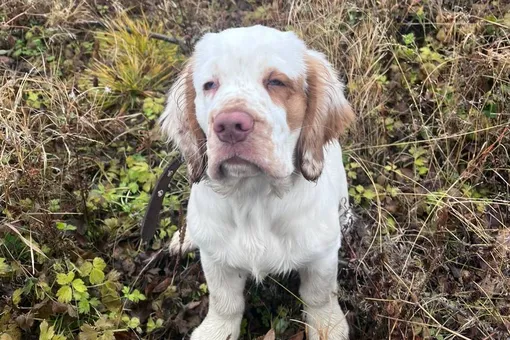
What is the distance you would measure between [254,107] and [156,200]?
949 millimetres

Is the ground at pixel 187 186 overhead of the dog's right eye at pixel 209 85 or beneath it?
beneath

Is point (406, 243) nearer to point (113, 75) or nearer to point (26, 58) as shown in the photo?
point (113, 75)

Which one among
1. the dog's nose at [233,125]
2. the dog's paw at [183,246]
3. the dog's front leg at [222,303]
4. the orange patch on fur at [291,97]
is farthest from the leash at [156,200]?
the dog's nose at [233,125]

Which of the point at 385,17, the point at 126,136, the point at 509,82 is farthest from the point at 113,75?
the point at 509,82

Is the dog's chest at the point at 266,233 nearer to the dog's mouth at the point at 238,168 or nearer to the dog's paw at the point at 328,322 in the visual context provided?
the dog's mouth at the point at 238,168

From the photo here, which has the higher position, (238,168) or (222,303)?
(238,168)

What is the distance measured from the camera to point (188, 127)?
6.24 ft

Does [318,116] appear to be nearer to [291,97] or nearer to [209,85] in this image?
[291,97]

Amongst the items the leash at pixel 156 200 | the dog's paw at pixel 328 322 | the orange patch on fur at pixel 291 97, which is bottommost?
the dog's paw at pixel 328 322

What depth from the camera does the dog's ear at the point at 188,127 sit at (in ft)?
6.11

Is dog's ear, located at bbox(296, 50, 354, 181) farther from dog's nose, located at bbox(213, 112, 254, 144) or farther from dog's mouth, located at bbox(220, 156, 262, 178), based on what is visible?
dog's nose, located at bbox(213, 112, 254, 144)

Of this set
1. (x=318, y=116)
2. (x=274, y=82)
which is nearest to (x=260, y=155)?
(x=274, y=82)

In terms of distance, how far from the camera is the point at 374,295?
2086mm

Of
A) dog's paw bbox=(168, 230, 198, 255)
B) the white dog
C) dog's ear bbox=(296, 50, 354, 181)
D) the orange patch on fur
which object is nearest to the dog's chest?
the white dog
